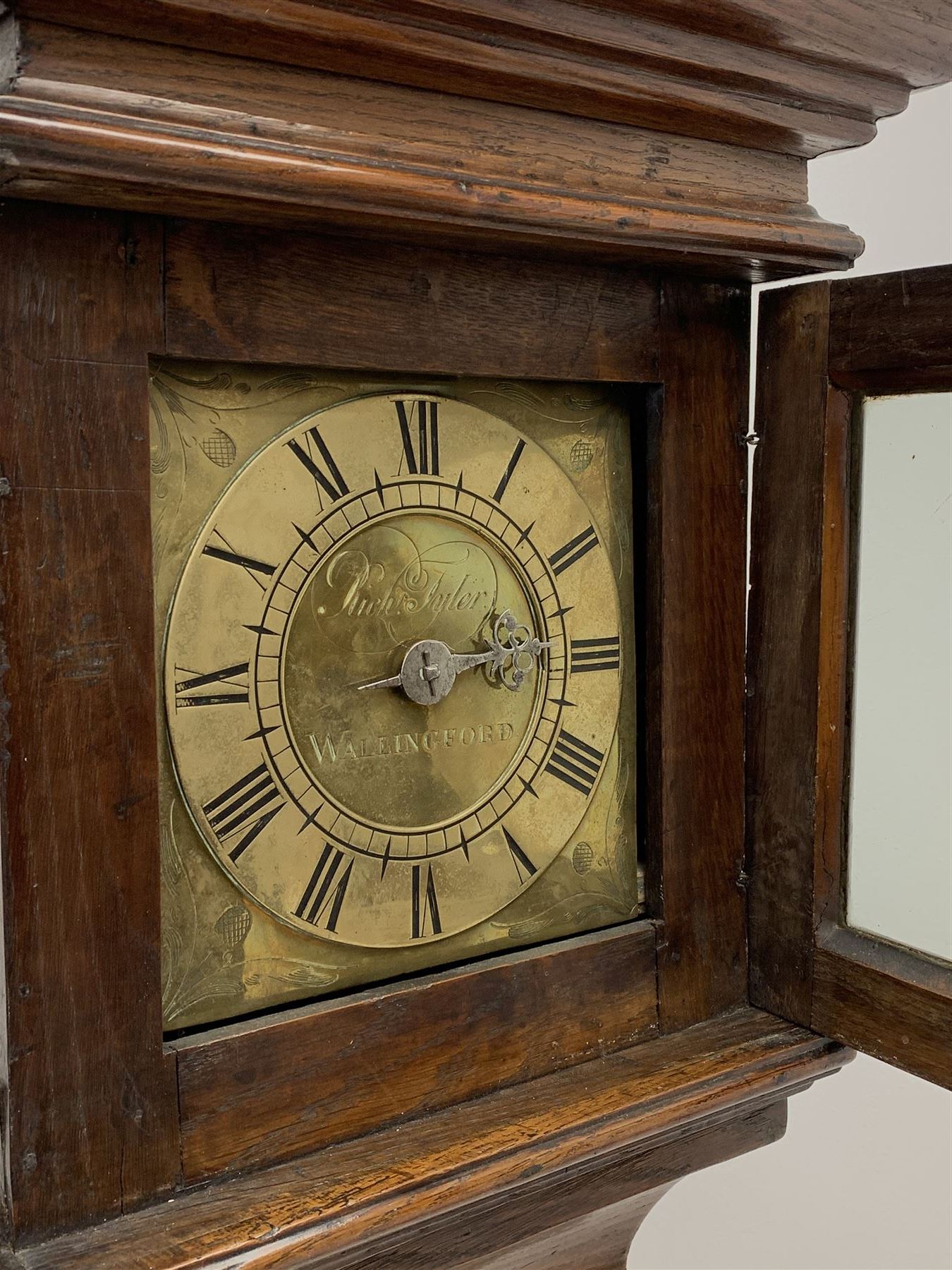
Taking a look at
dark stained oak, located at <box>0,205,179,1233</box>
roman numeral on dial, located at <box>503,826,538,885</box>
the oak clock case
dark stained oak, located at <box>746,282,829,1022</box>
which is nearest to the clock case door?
dark stained oak, located at <box>746,282,829,1022</box>

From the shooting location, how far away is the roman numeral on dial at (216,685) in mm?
909

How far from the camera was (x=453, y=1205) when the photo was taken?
0.94m

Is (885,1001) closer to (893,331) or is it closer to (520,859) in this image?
(520,859)

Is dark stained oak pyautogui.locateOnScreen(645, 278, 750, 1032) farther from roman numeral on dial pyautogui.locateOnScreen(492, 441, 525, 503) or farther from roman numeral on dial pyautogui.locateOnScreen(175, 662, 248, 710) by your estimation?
roman numeral on dial pyautogui.locateOnScreen(175, 662, 248, 710)

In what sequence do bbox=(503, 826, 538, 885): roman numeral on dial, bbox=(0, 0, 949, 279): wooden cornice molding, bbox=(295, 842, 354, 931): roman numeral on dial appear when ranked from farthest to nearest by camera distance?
bbox=(503, 826, 538, 885): roman numeral on dial → bbox=(295, 842, 354, 931): roman numeral on dial → bbox=(0, 0, 949, 279): wooden cornice molding

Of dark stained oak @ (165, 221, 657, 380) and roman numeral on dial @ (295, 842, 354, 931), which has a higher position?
dark stained oak @ (165, 221, 657, 380)

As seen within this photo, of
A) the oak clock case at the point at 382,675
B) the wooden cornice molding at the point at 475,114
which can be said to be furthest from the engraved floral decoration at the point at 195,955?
the wooden cornice molding at the point at 475,114

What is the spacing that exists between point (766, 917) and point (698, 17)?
76 cm

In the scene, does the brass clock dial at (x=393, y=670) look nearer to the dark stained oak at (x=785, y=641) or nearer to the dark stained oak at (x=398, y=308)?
the dark stained oak at (x=398, y=308)

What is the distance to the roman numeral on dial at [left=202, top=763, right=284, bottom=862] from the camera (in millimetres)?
932

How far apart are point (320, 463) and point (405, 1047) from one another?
1.48 ft

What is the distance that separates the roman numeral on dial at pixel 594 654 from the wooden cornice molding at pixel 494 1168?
0.33m

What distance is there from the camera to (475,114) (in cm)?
89

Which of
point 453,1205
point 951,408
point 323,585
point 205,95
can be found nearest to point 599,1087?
point 453,1205
